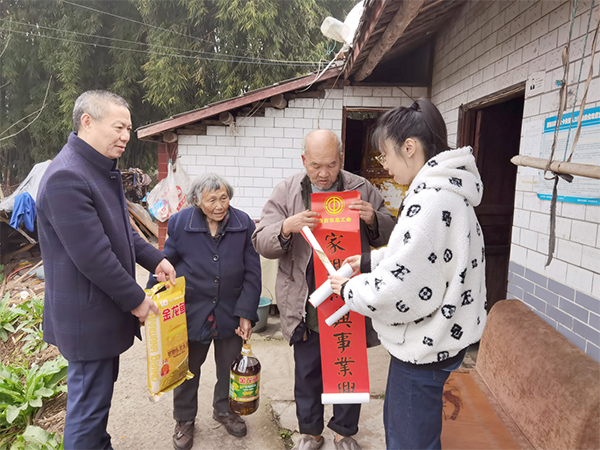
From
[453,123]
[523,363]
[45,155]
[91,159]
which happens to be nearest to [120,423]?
[91,159]

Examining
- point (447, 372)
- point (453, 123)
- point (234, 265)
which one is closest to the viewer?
point (447, 372)

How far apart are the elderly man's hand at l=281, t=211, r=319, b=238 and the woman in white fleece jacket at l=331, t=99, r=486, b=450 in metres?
0.50

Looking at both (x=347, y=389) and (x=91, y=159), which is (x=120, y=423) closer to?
(x=347, y=389)

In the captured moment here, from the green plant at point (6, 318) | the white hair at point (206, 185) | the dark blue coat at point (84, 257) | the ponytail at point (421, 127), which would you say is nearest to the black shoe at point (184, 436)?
the dark blue coat at point (84, 257)

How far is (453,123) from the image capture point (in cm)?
425

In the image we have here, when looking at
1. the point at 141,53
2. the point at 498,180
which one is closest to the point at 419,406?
the point at 498,180

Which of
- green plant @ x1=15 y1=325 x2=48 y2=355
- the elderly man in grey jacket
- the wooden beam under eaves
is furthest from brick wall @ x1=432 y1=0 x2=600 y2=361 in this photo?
green plant @ x1=15 y1=325 x2=48 y2=355

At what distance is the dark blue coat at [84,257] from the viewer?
5.60ft

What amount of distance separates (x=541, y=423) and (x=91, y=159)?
7.36ft

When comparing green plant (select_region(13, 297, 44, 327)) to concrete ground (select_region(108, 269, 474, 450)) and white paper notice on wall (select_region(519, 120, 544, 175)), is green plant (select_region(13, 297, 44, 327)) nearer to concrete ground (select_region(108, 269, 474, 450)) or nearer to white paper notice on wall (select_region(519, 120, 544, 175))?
concrete ground (select_region(108, 269, 474, 450))

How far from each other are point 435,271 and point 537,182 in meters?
1.71

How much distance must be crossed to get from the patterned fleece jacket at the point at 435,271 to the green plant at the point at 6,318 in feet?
16.3

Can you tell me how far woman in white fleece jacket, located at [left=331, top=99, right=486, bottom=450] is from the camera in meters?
1.33

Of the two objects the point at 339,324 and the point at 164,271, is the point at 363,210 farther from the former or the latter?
the point at 164,271
